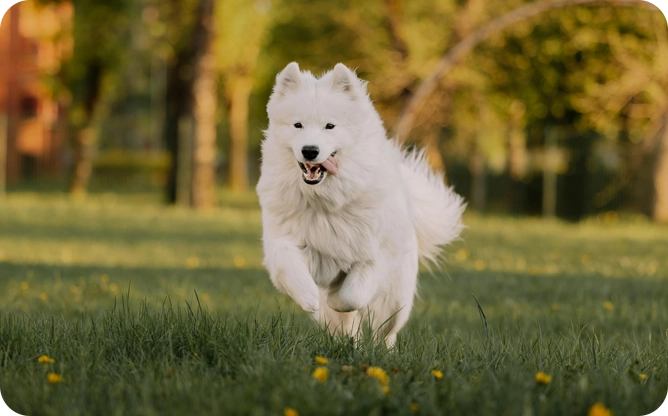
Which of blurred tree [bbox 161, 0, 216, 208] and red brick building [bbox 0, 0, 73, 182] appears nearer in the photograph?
blurred tree [bbox 161, 0, 216, 208]

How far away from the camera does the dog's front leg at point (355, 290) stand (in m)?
4.30

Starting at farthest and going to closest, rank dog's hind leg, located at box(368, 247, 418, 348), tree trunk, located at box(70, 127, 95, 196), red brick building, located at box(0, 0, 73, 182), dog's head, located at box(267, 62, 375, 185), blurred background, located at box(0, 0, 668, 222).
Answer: red brick building, located at box(0, 0, 73, 182) < tree trunk, located at box(70, 127, 95, 196) < blurred background, located at box(0, 0, 668, 222) < dog's hind leg, located at box(368, 247, 418, 348) < dog's head, located at box(267, 62, 375, 185)

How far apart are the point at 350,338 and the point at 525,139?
2141 cm

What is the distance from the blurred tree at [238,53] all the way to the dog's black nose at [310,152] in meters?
23.8

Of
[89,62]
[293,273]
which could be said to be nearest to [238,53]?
[89,62]

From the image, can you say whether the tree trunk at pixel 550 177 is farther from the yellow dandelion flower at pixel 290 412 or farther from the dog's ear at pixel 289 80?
the yellow dandelion flower at pixel 290 412

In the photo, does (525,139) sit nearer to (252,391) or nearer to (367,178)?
(367,178)

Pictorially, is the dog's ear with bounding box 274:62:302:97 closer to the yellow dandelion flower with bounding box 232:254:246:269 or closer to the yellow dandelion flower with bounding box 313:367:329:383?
the yellow dandelion flower with bounding box 313:367:329:383

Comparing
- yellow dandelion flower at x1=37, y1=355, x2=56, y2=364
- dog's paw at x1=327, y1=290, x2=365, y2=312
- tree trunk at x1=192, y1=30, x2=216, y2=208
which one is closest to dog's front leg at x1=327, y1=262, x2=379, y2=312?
dog's paw at x1=327, y1=290, x2=365, y2=312

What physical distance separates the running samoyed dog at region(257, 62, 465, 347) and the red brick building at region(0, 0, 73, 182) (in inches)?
969

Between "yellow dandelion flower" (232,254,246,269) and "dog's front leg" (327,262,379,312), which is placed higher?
"dog's front leg" (327,262,379,312)

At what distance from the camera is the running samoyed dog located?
14.1ft

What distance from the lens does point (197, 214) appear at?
1597cm

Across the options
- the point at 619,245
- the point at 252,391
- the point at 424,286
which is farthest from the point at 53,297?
the point at 619,245
